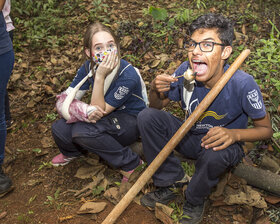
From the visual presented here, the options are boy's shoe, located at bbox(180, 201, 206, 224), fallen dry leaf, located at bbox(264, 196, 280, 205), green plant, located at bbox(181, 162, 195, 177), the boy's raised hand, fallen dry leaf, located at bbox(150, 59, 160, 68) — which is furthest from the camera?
fallen dry leaf, located at bbox(150, 59, 160, 68)

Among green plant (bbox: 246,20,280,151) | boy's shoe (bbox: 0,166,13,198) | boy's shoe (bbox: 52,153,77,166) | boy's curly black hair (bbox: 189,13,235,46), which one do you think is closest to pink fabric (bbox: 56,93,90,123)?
boy's shoe (bbox: 52,153,77,166)

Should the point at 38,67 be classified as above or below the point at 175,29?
below

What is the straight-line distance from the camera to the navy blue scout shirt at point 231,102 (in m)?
2.37

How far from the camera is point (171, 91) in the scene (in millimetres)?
2824

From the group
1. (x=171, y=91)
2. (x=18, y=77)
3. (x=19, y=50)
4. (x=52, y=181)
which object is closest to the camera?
(x=171, y=91)

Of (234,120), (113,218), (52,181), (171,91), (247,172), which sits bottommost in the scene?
(52,181)

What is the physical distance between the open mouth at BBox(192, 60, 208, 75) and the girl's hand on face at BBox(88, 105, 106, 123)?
3.22 feet

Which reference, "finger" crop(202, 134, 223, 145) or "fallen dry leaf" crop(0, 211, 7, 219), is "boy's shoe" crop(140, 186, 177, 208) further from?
"fallen dry leaf" crop(0, 211, 7, 219)

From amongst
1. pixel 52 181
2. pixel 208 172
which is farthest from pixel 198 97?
pixel 52 181

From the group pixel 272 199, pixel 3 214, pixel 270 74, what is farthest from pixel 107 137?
pixel 270 74

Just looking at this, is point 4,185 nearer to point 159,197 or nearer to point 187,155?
point 159,197

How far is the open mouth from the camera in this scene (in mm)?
2410

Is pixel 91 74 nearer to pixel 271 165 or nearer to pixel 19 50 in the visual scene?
pixel 271 165

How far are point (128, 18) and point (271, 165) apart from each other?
368 centimetres
